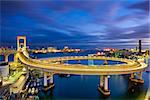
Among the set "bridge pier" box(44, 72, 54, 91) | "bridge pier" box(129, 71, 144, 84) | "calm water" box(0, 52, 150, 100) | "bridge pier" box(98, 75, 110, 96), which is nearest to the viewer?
"calm water" box(0, 52, 150, 100)

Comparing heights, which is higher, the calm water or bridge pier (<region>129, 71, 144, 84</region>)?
bridge pier (<region>129, 71, 144, 84</region>)

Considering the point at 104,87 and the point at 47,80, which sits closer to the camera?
the point at 104,87

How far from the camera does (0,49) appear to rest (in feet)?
40.4

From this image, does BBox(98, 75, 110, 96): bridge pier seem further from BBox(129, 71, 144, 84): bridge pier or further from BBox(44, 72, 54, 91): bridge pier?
BBox(129, 71, 144, 84): bridge pier

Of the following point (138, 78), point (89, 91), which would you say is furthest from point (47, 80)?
point (138, 78)

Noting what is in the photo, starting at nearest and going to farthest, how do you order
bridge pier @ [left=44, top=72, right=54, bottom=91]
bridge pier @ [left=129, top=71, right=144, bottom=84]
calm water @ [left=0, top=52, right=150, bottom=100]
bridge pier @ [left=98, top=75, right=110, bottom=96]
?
1. calm water @ [left=0, top=52, right=150, bottom=100]
2. bridge pier @ [left=98, top=75, right=110, bottom=96]
3. bridge pier @ [left=44, top=72, right=54, bottom=91]
4. bridge pier @ [left=129, top=71, right=144, bottom=84]

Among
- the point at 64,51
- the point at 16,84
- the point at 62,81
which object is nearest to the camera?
the point at 16,84

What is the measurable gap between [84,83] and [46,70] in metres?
1.53

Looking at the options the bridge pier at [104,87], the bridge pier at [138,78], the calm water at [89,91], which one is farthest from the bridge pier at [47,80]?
the bridge pier at [138,78]

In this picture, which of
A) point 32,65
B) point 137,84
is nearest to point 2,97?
point 32,65

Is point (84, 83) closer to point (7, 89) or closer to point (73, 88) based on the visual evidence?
point (73, 88)

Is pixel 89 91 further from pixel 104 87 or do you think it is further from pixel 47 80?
pixel 47 80

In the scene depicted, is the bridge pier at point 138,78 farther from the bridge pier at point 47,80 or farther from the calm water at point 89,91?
the bridge pier at point 47,80

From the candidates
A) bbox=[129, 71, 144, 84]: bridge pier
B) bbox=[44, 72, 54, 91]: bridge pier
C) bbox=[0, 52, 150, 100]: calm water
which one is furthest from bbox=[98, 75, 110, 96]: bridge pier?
bbox=[129, 71, 144, 84]: bridge pier
